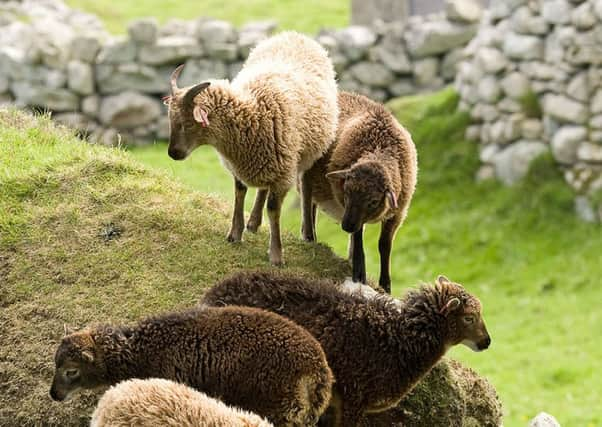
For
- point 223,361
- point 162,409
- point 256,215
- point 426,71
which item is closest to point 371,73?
point 426,71

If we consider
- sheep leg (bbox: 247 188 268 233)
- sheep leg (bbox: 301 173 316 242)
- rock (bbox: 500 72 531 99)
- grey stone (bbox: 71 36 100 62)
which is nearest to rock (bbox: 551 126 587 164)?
rock (bbox: 500 72 531 99)

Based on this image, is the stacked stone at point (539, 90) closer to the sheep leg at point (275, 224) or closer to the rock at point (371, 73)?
the rock at point (371, 73)

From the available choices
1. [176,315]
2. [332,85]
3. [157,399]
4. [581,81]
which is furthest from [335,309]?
[581,81]

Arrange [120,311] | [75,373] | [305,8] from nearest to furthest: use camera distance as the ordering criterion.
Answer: [75,373] → [120,311] → [305,8]

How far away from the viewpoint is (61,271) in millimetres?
8703

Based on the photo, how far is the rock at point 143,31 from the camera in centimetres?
1972

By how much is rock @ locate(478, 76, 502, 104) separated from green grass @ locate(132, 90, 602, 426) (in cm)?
67

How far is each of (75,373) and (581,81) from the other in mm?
10566

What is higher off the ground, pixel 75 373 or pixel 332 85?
pixel 332 85

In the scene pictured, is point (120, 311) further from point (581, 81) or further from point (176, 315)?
point (581, 81)

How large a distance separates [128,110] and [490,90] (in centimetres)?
680

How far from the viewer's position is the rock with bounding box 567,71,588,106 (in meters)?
15.2

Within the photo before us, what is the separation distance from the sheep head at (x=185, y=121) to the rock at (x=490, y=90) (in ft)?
28.7

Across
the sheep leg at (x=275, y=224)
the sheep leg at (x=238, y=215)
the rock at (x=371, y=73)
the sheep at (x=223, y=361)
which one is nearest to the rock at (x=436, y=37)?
the rock at (x=371, y=73)
